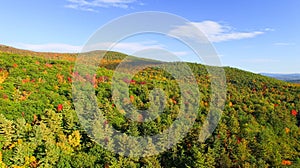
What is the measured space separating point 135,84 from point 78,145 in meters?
17.1

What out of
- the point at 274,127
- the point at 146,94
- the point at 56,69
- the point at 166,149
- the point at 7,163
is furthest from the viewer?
the point at 274,127

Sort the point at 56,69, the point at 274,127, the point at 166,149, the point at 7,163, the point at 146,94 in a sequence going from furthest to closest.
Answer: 1. the point at 274,127
2. the point at 56,69
3. the point at 146,94
4. the point at 166,149
5. the point at 7,163

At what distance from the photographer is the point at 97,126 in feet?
87.2

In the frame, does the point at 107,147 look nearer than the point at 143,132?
Yes

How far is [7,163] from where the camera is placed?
2089 cm

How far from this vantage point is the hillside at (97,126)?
75.5ft

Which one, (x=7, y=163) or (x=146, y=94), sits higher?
(x=146, y=94)

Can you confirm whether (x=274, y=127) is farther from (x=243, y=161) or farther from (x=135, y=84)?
(x=135, y=84)

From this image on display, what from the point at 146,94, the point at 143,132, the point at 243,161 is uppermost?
the point at 146,94

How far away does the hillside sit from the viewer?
75.5 ft

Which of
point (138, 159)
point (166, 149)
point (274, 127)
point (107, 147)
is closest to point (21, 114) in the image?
point (107, 147)

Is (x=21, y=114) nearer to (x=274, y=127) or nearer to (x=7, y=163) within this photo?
(x=7, y=163)

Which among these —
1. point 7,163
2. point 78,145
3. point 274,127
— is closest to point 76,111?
point 78,145

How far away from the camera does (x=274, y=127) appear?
4578cm
